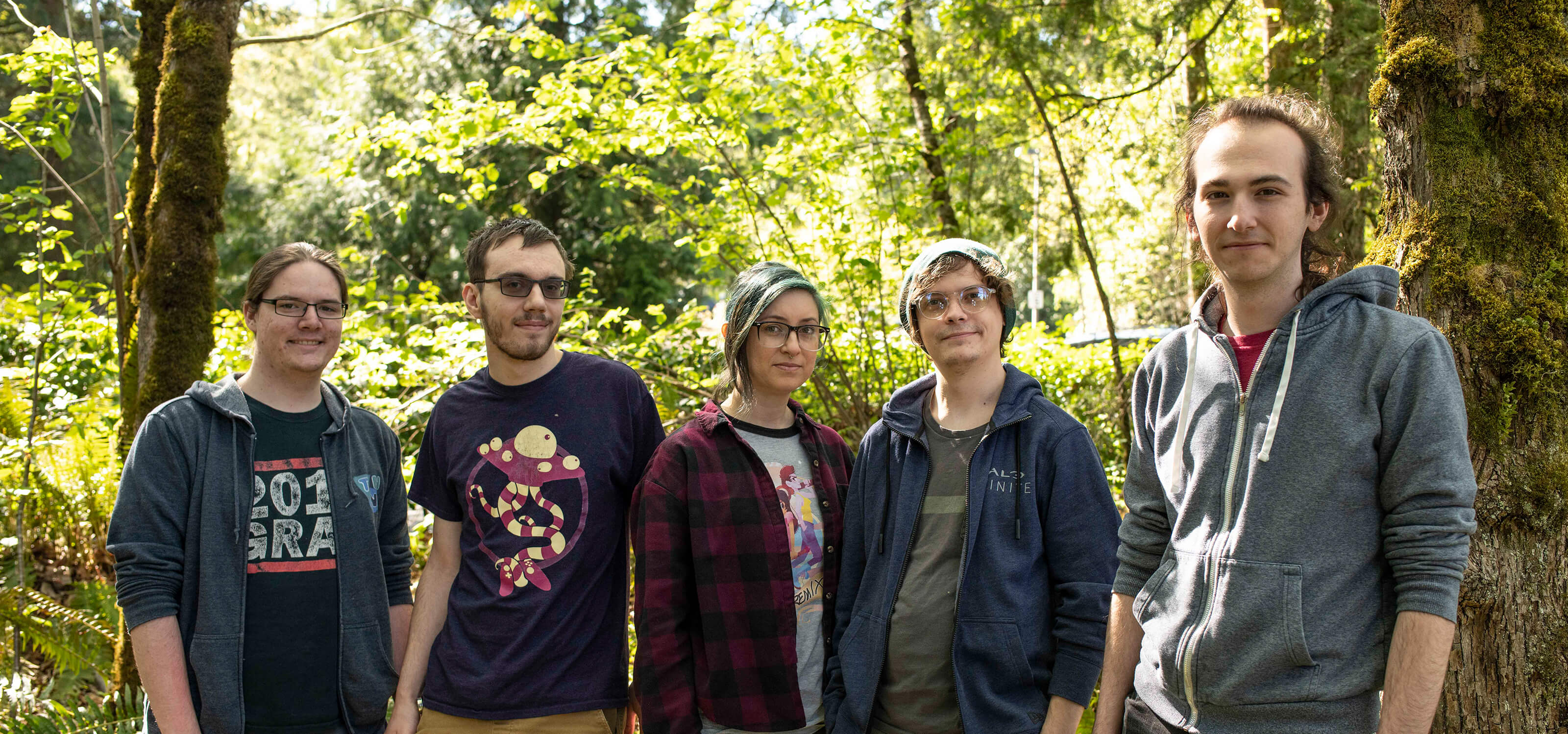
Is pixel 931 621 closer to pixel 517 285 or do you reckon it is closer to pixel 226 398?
pixel 517 285

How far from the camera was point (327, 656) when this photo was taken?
267 centimetres

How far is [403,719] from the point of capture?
2703mm

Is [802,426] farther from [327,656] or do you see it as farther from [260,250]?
[260,250]

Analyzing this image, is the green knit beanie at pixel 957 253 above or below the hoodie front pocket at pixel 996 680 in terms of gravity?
above

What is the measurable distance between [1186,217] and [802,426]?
120 cm

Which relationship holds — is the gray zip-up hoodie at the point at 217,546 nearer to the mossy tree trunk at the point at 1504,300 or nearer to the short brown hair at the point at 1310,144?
the short brown hair at the point at 1310,144

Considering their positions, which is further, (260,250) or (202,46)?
(260,250)

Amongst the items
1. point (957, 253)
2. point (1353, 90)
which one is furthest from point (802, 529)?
point (1353, 90)

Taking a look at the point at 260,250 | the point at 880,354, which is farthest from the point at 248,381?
the point at 260,250

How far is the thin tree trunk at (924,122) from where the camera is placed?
673 centimetres

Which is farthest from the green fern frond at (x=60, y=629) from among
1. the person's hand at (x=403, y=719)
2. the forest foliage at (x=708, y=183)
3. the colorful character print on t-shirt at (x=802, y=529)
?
the colorful character print on t-shirt at (x=802, y=529)

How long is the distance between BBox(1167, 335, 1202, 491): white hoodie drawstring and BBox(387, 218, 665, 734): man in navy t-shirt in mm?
1513

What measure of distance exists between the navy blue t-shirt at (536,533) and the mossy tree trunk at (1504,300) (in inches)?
91.0

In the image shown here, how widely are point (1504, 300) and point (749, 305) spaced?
2.04 meters
